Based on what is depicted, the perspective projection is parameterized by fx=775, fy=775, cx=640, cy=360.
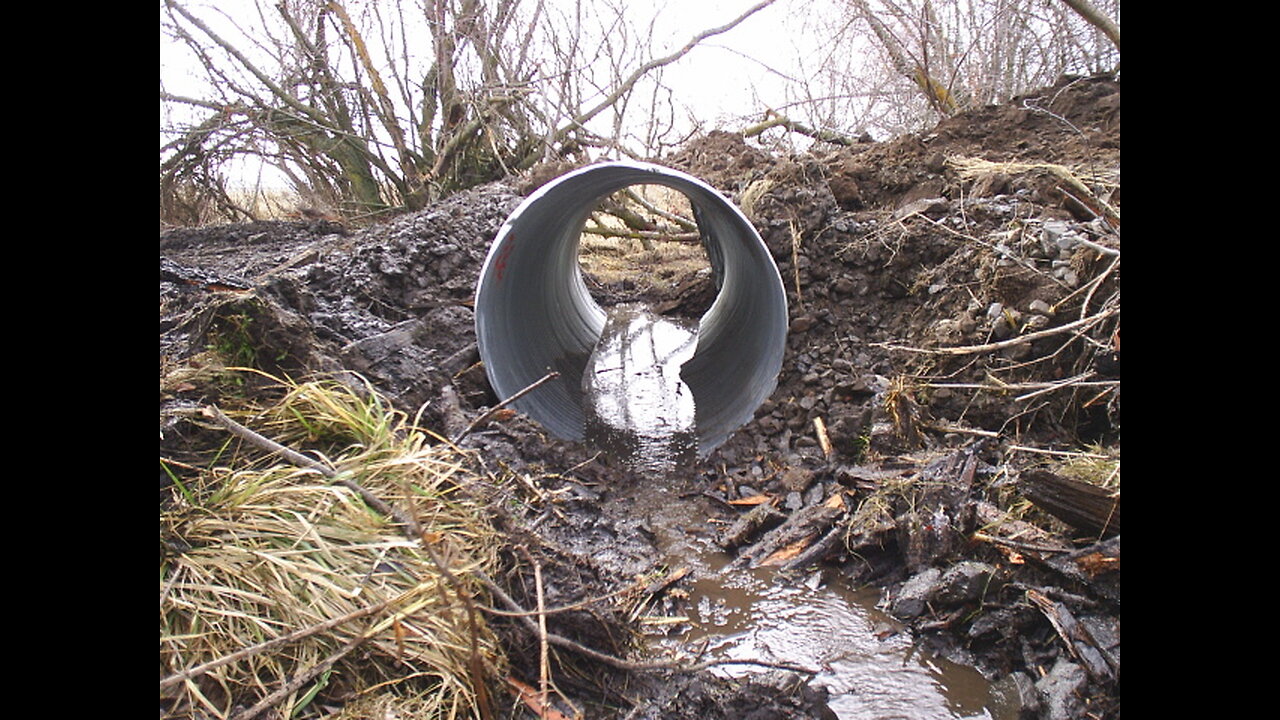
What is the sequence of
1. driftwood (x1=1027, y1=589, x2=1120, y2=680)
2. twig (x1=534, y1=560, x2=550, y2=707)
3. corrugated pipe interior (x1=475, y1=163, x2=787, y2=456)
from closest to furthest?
twig (x1=534, y1=560, x2=550, y2=707) < driftwood (x1=1027, y1=589, x2=1120, y2=680) < corrugated pipe interior (x1=475, y1=163, x2=787, y2=456)

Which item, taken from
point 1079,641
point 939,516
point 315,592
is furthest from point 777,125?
point 315,592

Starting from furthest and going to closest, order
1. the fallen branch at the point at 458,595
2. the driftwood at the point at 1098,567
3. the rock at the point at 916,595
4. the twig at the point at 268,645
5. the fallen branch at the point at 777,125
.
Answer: the fallen branch at the point at 777,125, the rock at the point at 916,595, the driftwood at the point at 1098,567, the fallen branch at the point at 458,595, the twig at the point at 268,645

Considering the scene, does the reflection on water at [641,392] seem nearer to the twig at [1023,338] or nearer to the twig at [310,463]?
the twig at [1023,338]

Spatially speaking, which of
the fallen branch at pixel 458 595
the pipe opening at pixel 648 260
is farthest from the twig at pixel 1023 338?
the pipe opening at pixel 648 260

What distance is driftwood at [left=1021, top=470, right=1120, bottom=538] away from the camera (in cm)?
305

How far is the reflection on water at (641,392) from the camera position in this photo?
19.0 ft

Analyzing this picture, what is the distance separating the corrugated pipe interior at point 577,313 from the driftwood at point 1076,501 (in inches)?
89.5

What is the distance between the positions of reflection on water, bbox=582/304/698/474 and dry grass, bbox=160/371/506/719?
273cm

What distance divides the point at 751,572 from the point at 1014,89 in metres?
8.97

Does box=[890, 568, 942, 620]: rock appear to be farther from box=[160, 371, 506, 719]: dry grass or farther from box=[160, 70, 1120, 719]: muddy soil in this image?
box=[160, 371, 506, 719]: dry grass

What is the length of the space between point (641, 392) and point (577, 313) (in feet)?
4.38

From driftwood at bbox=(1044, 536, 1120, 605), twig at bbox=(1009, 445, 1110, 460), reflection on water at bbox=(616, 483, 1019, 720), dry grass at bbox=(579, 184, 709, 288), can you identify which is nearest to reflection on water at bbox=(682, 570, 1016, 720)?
reflection on water at bbox=(616, 483, 1019, 720)

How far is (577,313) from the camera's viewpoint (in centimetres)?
819

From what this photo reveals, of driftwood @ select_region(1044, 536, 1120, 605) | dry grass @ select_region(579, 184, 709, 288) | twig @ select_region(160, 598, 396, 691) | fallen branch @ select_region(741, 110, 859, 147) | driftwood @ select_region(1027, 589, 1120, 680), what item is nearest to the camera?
twig @ select_region(160, 598, 396, 691)
